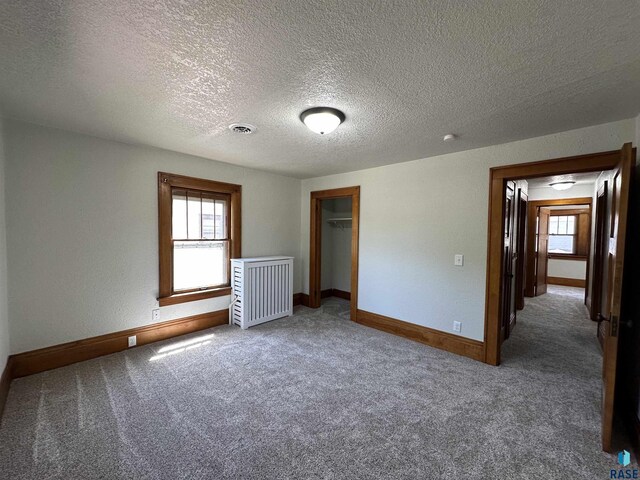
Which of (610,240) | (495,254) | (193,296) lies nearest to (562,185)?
(610,240)

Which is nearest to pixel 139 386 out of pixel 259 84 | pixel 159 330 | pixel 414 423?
pixel 159 330

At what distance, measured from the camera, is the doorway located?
175 cm

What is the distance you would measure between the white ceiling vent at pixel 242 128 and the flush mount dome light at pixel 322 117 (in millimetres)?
572

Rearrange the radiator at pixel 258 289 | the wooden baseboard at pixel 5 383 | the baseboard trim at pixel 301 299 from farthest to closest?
1. the baseboard trim at pixel 301 299
2. the radiator at pixel 258 289
3. the wooden baseboard at pixel 5 383

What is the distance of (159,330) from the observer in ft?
10.8

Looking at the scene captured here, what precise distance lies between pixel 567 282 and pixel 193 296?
9.24 metres

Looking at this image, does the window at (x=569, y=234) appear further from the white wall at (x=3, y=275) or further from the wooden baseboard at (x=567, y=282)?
the white wall at (x=3, y=275)

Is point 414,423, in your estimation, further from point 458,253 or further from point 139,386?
point 139,386

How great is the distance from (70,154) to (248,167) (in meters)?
2.04

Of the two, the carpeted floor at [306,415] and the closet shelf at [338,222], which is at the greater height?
the closet shelf at [338,222]

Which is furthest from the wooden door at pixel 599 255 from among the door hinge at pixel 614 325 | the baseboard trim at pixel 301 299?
the baseboard trim at pixel 301 299

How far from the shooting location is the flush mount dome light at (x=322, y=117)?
2084 millimetres

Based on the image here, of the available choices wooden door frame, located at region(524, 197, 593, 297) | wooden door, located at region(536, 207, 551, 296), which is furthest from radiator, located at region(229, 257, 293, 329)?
wooden door, located at region(536, 207, 551, 296)

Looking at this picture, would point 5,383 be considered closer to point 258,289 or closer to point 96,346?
point 96,346
